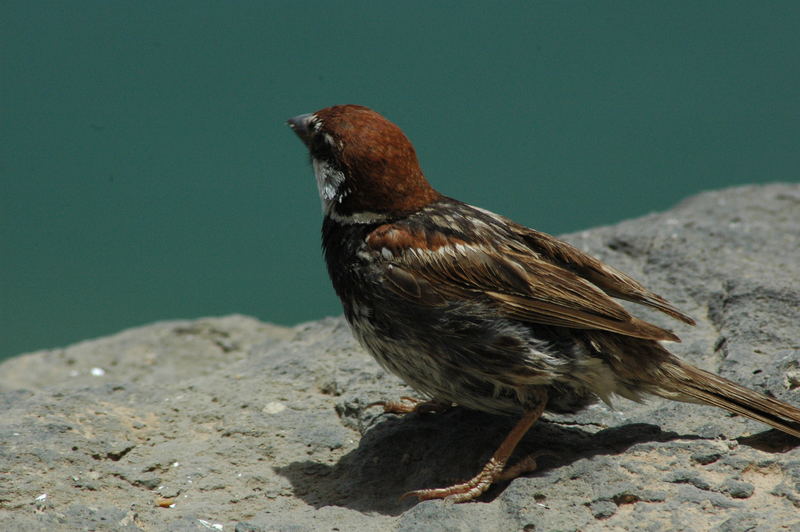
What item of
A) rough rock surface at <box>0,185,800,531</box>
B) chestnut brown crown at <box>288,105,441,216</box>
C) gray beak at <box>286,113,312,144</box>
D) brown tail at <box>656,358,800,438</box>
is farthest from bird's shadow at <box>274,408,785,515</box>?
gray beak at <box>286,113,312,144</box>

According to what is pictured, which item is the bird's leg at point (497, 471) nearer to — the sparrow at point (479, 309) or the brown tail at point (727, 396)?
the sparrow at point (479, 309)

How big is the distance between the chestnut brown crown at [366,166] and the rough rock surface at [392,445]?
1.13 meters

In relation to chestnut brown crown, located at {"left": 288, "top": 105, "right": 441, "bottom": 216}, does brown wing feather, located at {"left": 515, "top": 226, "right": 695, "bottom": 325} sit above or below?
below

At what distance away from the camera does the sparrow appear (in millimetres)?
3988

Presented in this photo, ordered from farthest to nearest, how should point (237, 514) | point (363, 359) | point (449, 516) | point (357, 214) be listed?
point (363, 359)
point (357, 214)
point (237, 514)
point (449, 516)

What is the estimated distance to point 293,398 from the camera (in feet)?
17.0

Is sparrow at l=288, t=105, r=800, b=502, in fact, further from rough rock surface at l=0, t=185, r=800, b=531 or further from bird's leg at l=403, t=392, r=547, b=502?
rough rock surface at l=0, t=185, r=800, b=531

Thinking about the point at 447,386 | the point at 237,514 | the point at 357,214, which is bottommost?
the point at 237,514

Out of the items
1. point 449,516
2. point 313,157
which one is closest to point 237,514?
point 449,516

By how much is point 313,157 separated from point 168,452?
1.67 m

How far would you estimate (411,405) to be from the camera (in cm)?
477

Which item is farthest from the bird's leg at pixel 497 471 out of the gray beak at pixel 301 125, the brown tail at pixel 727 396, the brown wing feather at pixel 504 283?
the gray beak at pixel 301 125

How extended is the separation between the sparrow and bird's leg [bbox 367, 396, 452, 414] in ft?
1.10

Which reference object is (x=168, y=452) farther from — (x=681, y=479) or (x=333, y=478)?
(x=681, y=479)
